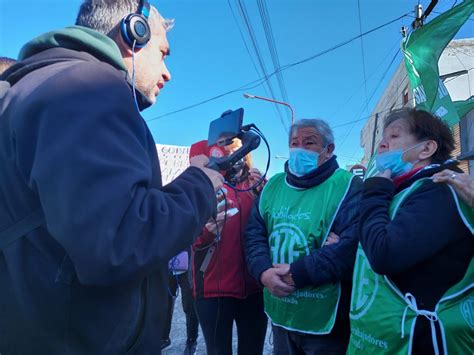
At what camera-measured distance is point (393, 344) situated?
123 cm

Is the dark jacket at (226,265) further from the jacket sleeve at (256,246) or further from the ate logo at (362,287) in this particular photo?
the ate logo at (362,287)

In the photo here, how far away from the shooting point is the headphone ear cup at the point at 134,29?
1014mm

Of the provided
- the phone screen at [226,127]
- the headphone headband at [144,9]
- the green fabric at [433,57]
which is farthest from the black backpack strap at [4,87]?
the green fabric at [433,57]

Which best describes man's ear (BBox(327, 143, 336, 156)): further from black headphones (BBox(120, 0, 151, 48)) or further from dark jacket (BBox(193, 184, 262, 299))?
black headphones (BBox(120, 0, 151, 48))

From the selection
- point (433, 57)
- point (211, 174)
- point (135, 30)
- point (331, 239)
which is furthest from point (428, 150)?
point (433, 57)

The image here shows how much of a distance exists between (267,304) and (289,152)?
1000 millimetres

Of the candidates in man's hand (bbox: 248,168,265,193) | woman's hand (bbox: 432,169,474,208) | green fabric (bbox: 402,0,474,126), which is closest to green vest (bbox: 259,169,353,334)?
man's hand (bbox: 248,168,265,193)

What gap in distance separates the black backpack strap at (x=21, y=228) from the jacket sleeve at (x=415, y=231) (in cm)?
117

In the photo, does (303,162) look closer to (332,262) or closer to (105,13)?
Result: (332,262)

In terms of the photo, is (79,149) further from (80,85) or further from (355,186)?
(355,186)

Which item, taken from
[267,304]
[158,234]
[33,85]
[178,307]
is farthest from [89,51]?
[178,307]

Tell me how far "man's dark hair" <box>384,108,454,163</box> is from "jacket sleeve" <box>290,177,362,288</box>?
0.51m

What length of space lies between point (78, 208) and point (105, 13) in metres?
0.75

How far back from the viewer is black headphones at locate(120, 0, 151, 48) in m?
1.01
